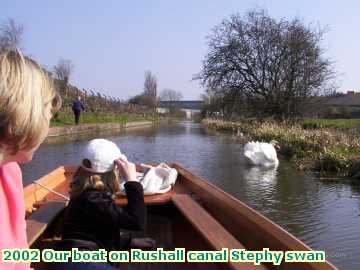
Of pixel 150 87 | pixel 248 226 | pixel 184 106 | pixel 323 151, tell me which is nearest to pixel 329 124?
pixel 323 151

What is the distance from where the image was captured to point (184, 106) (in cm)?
11925

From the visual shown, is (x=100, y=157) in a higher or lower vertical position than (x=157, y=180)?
higher

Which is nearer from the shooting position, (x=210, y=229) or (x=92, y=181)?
(x=92, y=181)

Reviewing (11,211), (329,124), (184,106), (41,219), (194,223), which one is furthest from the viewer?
(184,106)

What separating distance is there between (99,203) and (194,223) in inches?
44.6

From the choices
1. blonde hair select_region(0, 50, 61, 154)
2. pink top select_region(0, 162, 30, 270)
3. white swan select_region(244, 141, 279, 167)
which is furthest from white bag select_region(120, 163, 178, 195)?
white swan select_region(244, 141, 279, 167)

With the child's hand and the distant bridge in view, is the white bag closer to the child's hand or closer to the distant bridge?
the child's hand

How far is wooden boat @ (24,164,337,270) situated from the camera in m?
3.07

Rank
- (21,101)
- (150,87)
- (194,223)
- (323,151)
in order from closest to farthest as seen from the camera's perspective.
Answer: (21,101)
(194,223)
(323,151)
(150,87)

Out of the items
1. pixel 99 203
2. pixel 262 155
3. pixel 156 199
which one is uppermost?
pixel 99 203

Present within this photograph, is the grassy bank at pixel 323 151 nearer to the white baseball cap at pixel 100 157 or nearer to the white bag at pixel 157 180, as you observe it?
the white bag at pixel 157 180

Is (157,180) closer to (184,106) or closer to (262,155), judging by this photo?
(262,155)

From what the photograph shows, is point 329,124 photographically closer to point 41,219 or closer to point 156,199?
point 156,199

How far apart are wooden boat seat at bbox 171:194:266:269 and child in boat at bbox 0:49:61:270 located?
59.7 inches
